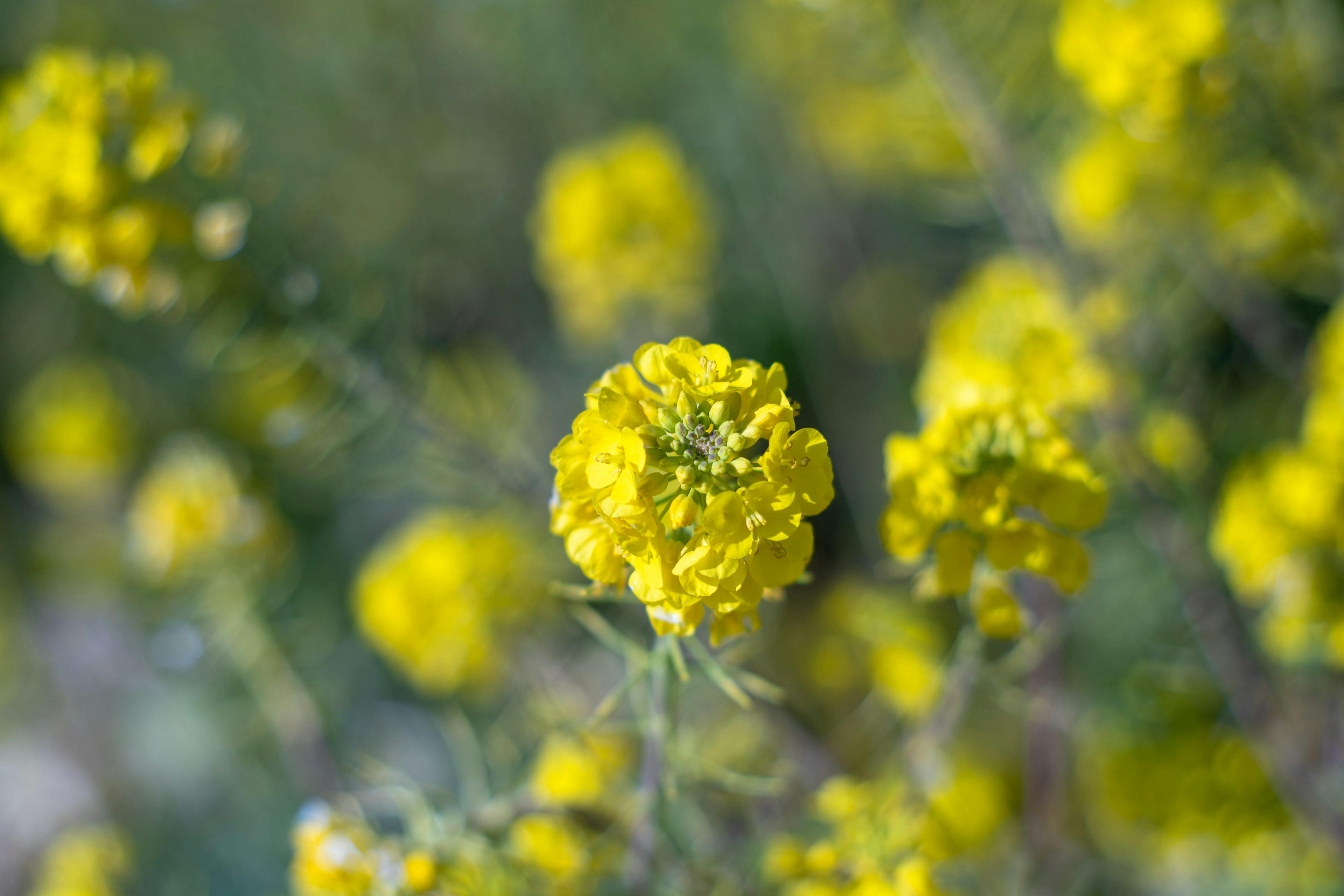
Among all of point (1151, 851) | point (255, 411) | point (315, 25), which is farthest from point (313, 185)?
point (1151, 851)

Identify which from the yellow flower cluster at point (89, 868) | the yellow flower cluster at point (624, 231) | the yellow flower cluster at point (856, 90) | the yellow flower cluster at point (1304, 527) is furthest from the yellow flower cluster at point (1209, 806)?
the yellow flower cluster at point (89, 868)

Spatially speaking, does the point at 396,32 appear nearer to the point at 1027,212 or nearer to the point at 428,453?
the point at 428,453

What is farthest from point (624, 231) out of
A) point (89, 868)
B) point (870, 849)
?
point (89, 868)

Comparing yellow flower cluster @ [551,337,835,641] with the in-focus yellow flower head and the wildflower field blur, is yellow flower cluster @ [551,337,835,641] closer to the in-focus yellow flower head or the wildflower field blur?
the wildflower field blur

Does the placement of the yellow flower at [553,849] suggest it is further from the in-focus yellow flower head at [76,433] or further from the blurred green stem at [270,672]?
the in-focus yellow flower head at [76,433]

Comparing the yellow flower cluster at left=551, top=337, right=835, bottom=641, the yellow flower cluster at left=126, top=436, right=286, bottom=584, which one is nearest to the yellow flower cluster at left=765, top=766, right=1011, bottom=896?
the yellow flower cluster at left=551, top=337, right=835, bottom=641
